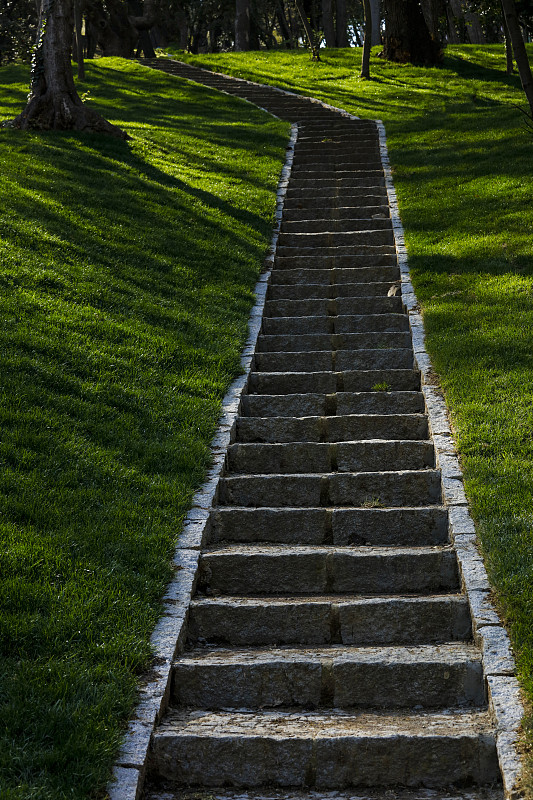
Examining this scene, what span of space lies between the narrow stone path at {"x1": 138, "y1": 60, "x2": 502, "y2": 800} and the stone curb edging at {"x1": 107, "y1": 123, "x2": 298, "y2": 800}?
0.33ft

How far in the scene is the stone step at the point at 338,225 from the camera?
12.5 meters

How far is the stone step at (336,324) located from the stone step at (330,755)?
5686mm

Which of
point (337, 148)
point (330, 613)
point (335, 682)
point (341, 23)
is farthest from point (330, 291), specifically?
point (341, 23)

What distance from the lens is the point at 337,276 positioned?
424 inches

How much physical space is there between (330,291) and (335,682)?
6.68 m

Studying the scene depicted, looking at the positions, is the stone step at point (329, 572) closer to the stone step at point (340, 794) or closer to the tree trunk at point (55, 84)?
the stone step at point (340, 794)

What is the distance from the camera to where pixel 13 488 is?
529 centimetres

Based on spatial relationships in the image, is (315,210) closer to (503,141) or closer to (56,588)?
(503,141)

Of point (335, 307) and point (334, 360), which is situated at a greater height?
point (335, 307)

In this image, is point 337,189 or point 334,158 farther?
point 334,158

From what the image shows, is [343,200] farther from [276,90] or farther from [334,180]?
[276,90]

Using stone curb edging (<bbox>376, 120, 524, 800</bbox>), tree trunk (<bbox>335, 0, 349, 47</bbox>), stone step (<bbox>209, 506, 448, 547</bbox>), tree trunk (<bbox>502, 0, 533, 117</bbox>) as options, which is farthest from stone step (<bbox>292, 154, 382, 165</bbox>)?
tree trunk (<bbox>335, 0, 349, 47</bbox>)

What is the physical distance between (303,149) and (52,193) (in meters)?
6.54

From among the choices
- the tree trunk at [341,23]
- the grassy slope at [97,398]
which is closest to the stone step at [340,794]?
the grassy slope at [97,398]
